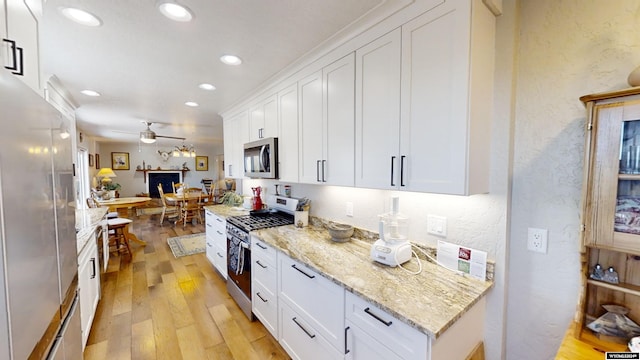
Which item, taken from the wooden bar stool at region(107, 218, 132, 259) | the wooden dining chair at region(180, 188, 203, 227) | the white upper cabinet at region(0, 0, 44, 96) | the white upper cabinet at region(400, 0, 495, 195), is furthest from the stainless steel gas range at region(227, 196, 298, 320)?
the wooden dining chair at region(180, 188, 203, 227)

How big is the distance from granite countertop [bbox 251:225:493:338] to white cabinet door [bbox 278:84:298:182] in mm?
758

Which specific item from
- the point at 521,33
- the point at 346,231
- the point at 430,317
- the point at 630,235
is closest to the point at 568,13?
the point at 521,33

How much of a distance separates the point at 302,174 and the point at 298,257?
2.63 ft

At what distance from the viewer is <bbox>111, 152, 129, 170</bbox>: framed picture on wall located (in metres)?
8.38

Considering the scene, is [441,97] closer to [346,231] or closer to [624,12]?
[624,12]

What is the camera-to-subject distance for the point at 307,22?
1.57 metres

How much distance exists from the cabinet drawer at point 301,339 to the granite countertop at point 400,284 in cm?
43

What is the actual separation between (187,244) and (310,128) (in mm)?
4013

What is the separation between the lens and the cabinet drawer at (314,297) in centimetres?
140

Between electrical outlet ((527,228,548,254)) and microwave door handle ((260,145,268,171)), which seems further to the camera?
microwave door handle ((260,145,268,171))

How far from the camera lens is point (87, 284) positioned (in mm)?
2105

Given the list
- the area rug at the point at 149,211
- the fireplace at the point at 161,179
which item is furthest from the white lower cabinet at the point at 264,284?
the fireplace at the point at 161,179

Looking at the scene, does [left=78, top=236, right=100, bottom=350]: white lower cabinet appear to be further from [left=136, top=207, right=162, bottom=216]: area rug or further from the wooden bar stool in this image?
[left=136, top=207, right=162, bottom=216]: area rug

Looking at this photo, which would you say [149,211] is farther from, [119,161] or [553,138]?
[553,138]
